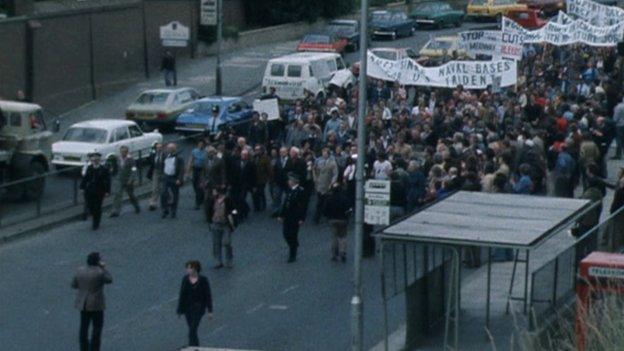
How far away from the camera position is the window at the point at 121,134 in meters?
38.1

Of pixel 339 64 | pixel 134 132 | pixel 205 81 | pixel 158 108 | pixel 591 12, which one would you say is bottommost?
pixel 205 81

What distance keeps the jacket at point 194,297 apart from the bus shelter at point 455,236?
2355mm

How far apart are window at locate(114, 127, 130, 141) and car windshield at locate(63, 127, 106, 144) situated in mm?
357

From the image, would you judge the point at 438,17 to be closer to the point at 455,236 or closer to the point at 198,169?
the point at 198,169

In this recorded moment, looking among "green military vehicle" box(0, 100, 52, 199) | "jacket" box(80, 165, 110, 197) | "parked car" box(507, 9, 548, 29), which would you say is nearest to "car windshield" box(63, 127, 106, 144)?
"green military vehicle" box(0, 100, 52, 199)

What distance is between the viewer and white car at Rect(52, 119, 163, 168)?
3700 centimetres

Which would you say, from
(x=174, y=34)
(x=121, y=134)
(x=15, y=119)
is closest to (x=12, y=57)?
(x=174, y=34)

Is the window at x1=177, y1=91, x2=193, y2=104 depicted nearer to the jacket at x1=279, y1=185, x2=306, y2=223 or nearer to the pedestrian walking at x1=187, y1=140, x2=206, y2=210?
the pedestrian walking at x1=187, y1=140, x2=206, y2=210

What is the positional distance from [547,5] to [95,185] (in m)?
50.0

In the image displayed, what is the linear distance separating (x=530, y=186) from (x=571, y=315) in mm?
8714

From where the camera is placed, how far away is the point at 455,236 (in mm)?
18062

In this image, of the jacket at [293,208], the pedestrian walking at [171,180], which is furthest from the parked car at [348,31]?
the jacket at [293,208]

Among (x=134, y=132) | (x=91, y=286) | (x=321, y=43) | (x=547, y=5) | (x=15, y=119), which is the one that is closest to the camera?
(x=91, y=286)

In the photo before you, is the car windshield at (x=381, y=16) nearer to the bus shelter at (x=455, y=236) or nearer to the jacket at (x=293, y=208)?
the jacket at (x=293, y=208)
